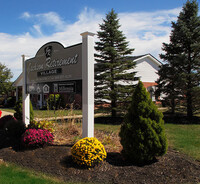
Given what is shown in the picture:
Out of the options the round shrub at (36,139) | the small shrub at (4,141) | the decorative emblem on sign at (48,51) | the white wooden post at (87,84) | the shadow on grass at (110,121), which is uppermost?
the decorative emblem on sign at (48,51)

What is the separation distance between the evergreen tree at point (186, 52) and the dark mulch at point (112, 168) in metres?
8.28

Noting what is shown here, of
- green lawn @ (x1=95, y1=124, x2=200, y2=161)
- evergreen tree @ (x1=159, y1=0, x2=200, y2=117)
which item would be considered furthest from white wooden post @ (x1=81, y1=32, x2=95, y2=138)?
evergreen tree @ (x1=159, y1=0, x2=200, y2=117)

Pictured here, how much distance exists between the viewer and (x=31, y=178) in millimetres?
4199

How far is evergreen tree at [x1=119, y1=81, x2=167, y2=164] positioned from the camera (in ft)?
15.6

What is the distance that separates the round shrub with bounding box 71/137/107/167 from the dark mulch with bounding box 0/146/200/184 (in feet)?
0.47

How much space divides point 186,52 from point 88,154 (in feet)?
37.4

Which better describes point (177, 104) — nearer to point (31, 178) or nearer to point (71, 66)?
point (71, 66)

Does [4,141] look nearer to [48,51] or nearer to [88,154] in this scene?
[48,51]

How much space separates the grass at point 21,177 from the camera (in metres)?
4.05

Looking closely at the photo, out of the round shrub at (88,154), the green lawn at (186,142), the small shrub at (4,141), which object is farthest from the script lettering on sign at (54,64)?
the green lawn at (186,142)

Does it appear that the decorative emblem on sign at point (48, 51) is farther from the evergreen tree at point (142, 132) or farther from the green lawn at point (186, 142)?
the green lawn at point (186, 142)

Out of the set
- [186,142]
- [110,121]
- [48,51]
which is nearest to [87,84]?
[48,51]

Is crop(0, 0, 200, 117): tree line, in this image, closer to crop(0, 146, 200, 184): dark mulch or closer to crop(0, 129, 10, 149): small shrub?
crop(0, 129, 10, 149): small shrub

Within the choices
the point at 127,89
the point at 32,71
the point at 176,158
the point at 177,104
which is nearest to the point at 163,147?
the point at 176,158
